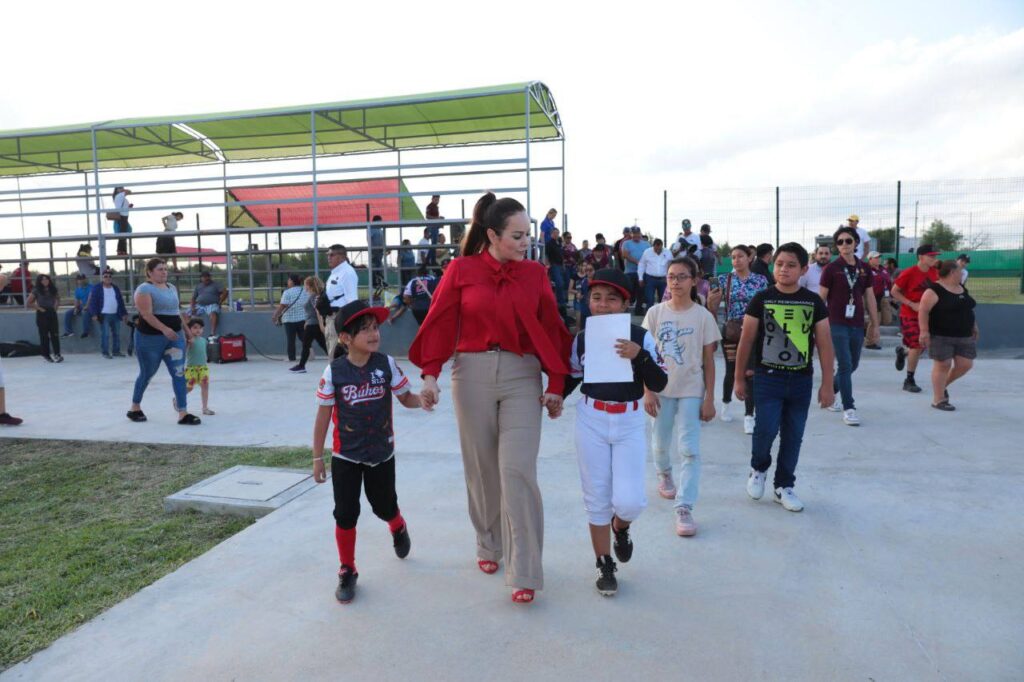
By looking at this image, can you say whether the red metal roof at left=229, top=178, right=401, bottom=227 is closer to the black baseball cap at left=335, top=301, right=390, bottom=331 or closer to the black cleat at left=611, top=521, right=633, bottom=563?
the black baseball cap at left=335, top=301, right=390, bottom=331

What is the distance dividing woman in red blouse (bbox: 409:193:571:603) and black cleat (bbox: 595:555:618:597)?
31cm

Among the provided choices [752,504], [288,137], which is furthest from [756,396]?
[288,137]

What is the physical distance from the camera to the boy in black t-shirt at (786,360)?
14.2ft

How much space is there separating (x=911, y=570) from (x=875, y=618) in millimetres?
637

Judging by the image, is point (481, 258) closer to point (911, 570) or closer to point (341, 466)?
point (341, 466)

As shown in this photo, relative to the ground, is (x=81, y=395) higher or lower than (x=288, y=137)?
lower

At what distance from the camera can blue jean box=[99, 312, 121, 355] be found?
13.6m

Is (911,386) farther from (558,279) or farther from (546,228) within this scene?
(546,228)

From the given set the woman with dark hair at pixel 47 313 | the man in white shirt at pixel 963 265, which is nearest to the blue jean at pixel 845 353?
the man in white shirt at pixel 963 265

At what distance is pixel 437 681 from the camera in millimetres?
2607

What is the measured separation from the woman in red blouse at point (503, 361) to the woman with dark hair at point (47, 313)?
12.8 metres

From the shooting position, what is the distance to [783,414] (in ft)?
14.5

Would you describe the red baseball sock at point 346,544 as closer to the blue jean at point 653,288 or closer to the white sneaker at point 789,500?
the white sneaker at point 789,500

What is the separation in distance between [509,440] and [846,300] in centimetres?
497
